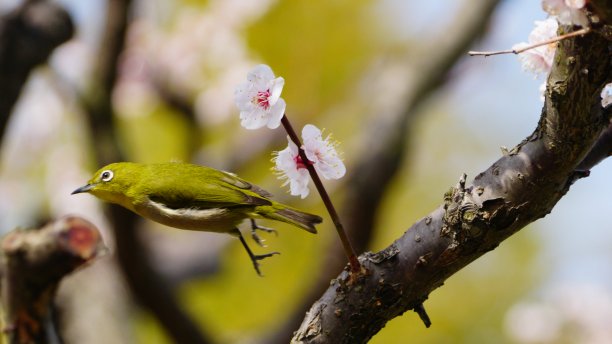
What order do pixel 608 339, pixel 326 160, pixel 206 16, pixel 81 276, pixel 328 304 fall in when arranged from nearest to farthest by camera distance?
pixel 326 160
pixel 328 304
pixel 81 276
pixel 608 339
pixel 206 16

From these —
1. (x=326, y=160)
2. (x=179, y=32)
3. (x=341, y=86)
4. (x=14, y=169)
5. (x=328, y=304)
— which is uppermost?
(x=179, y=32)

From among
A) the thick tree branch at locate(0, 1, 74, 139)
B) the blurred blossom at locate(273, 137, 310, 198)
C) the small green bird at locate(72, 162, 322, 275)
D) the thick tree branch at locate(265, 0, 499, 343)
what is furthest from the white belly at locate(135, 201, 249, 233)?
the thick tree branch at locate(265, 0, 499, 343)

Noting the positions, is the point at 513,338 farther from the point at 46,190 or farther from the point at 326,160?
the point at 326,160

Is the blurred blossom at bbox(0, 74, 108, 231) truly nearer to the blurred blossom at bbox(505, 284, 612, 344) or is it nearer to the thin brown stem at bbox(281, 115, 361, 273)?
the blurred blossom at bbox(505, 284, 612, 344)

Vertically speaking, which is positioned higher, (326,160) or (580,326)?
(326,160)

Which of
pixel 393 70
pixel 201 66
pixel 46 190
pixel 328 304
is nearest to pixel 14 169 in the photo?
pixel 46 190

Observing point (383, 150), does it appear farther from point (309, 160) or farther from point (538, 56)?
point (309, 160)

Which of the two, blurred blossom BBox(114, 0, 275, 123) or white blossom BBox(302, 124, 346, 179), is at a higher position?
blurred blossom BBox(114, 0, 275, 123)
